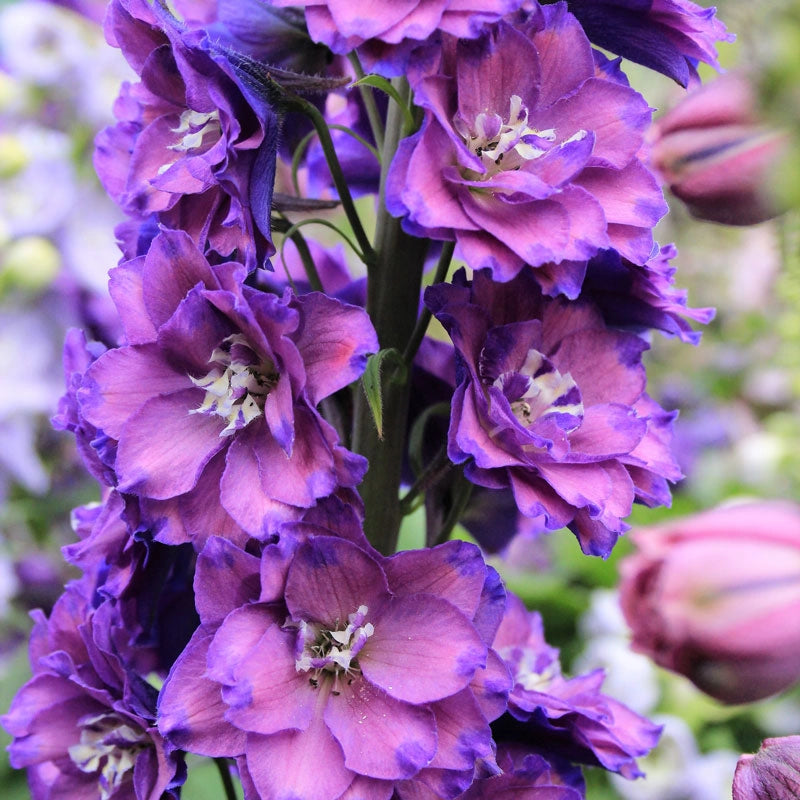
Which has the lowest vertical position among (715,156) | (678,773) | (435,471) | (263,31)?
(678,773)

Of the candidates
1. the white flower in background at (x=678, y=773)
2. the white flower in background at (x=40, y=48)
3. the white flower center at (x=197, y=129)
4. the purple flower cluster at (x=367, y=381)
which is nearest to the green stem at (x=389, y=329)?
the purple flower cluster at (x=367, y=381)

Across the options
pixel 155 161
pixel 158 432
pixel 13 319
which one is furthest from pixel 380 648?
pixel 13 319

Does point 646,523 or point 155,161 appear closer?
point 155,161

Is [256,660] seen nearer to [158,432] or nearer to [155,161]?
[158,432]

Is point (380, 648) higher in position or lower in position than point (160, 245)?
lower

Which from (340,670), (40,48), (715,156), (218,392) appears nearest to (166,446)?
(218,392)

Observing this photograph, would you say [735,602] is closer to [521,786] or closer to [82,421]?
[521,786]
